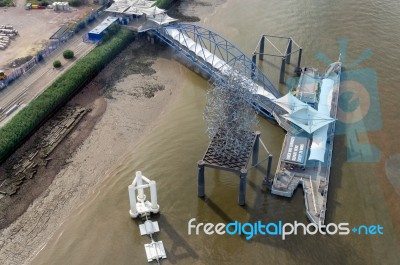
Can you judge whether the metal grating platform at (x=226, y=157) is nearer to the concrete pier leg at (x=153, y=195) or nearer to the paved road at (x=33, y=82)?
the concrete pier leg at (x=153, y=195)

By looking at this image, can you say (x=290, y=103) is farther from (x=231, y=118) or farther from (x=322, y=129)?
(x=231, y=118)

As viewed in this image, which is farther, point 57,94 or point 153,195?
point 57,94

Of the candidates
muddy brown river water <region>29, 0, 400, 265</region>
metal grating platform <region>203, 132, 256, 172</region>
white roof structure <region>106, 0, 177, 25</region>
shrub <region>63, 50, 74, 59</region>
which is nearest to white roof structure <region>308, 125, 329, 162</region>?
muddy brown river water <region>29, 0, 400, 265</region>

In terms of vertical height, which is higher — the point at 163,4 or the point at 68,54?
the point at 163,4

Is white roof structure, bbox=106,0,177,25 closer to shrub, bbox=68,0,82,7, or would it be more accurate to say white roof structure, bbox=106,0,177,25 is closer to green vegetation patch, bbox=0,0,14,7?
shrub, bbox=68,0,82,7

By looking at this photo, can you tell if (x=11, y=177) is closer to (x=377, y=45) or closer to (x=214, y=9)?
(x=214, y=9)

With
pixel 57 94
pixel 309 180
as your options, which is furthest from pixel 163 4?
pixel 309 180

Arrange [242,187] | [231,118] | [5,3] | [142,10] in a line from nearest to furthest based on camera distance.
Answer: [242,187], [231,118], [142,10], [5,3]
